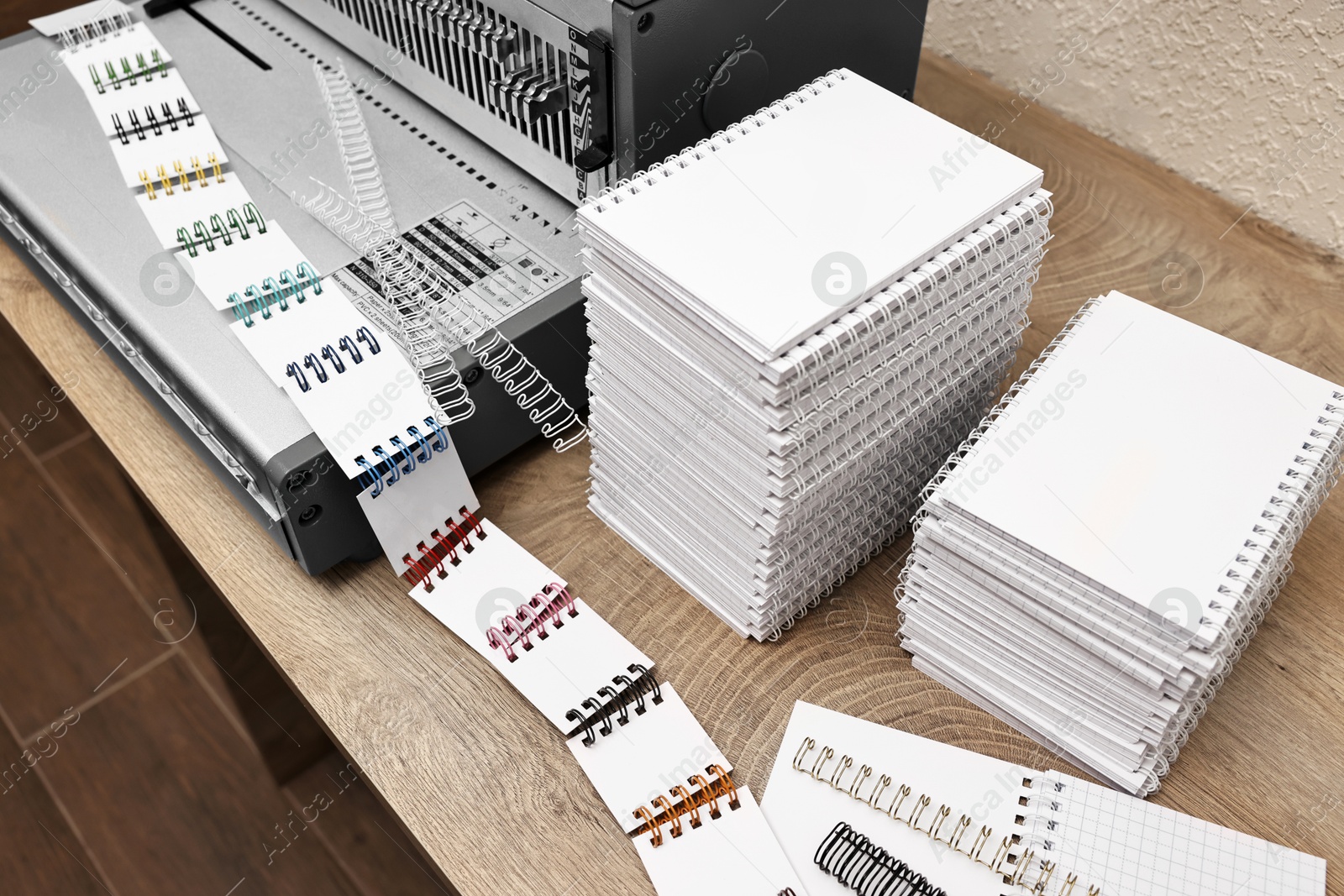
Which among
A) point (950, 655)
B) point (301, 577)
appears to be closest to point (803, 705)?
point (950, 655)

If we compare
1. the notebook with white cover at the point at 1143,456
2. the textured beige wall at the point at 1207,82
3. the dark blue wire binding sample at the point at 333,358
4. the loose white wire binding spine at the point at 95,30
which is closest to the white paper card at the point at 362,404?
the dark blue wire binding sample at the point at 333,358

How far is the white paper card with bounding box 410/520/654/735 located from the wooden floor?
618 mm

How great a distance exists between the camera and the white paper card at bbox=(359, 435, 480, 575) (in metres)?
1.07

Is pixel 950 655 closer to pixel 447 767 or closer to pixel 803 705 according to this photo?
pixel 803 705

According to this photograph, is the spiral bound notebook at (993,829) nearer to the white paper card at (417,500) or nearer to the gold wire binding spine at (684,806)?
A: the gold wire binding spine at (684,806)

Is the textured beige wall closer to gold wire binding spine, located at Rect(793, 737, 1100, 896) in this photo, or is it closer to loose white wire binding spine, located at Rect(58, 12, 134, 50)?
gold wire binding spine, located at Rect(793, 737, 1100, 896)

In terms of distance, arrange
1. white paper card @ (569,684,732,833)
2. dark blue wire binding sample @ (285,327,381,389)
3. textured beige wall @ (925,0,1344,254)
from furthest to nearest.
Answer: textured beige wall @ (925,0,1344,254)
dark blue wire binding sample @ (285,327,381,389)
white paper card @ (569,684,732,833)

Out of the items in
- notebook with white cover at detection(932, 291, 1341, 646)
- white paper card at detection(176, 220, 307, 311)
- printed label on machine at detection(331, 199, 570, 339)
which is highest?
notebook with white cover at detection(932, 291, 1341, 646)

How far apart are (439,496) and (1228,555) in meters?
0.74

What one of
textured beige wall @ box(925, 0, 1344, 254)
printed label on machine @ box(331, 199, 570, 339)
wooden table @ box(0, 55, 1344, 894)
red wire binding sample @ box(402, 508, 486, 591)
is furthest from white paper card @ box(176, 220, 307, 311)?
textured beige wall @ box(925, 0, 1344, 254)

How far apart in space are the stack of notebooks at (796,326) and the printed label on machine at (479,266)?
148mm

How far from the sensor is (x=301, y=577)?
3.71 feet

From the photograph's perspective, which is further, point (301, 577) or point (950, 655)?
point (301, 577)

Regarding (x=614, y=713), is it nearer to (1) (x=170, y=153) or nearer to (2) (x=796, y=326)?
(2) (x=796, y=326)
